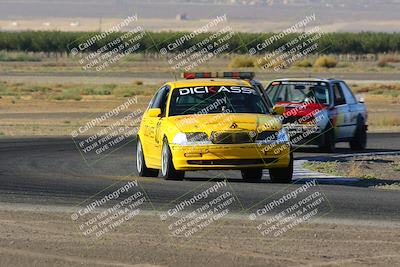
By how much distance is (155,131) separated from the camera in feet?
58.5

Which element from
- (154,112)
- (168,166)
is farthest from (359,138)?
(168,166)

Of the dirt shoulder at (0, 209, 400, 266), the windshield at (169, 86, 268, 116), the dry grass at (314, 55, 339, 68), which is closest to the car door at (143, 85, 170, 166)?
the windshield at (169, 86, 268, 116)

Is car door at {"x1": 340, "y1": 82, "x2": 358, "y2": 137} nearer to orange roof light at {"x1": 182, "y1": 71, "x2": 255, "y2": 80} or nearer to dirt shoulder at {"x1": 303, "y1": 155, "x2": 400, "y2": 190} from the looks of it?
dirt shoulder at {"x1": 303, "y1": 155, "x2": 400, "y2": 190}

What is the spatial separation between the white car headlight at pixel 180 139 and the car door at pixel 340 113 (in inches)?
349

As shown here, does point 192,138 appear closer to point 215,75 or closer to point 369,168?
point 215,75

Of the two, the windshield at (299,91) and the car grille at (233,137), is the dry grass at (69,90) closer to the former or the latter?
the windshield at (299,91)

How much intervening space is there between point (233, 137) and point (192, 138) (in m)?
0.61

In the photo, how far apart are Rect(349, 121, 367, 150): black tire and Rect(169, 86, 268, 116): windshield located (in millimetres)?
8509

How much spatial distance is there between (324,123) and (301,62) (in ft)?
261

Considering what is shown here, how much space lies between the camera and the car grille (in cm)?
1644

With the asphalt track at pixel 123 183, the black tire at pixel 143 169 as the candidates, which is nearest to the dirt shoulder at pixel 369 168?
the asphalt track at pixel 123 183

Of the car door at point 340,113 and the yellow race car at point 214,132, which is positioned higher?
the yellow race car at point 214,132

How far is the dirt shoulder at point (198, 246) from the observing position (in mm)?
9945

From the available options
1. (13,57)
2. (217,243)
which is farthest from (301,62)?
(217,243)
